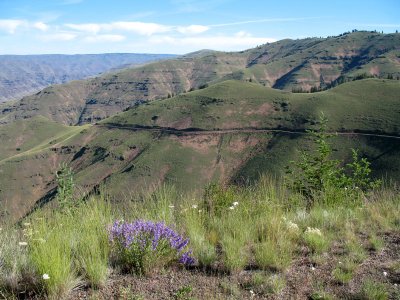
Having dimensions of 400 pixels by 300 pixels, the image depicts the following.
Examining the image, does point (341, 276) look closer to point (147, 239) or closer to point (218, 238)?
point (218, 238)

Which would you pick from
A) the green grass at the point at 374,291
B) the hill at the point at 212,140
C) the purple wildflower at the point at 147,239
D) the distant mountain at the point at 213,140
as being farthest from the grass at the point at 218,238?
the hill at the point at 212,140

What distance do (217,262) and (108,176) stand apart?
131593 mm

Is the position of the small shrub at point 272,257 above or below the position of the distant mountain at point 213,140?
above

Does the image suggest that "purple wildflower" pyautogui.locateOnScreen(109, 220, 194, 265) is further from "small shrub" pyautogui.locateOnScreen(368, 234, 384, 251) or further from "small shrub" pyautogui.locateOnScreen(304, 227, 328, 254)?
"small shrub" pyautogui.locateOnScreen(368, 234, 384, 251)

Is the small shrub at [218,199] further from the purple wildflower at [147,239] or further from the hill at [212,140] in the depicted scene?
the hill at [212,140]

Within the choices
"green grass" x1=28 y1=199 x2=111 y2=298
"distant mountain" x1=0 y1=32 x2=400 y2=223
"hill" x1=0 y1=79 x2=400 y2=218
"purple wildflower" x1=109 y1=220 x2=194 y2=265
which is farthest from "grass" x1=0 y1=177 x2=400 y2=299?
"hill" x1=0 y1=79 x2=400 y2=218

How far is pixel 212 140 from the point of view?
143250mm

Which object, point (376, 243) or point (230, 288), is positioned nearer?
point (230, 288)

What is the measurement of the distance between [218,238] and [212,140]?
13728 centimetres

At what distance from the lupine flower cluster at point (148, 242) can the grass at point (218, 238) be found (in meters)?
0.21

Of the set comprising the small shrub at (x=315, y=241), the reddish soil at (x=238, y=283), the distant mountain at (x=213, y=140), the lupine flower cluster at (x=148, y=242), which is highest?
the lupine flower cluster at (x=148, y=242)

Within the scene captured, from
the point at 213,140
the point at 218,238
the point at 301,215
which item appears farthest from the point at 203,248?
the point at 213,140

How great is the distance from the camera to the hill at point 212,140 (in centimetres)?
11623

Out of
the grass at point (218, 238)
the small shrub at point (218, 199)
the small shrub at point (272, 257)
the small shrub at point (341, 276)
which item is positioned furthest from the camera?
the small shrub at point (218, 199)
